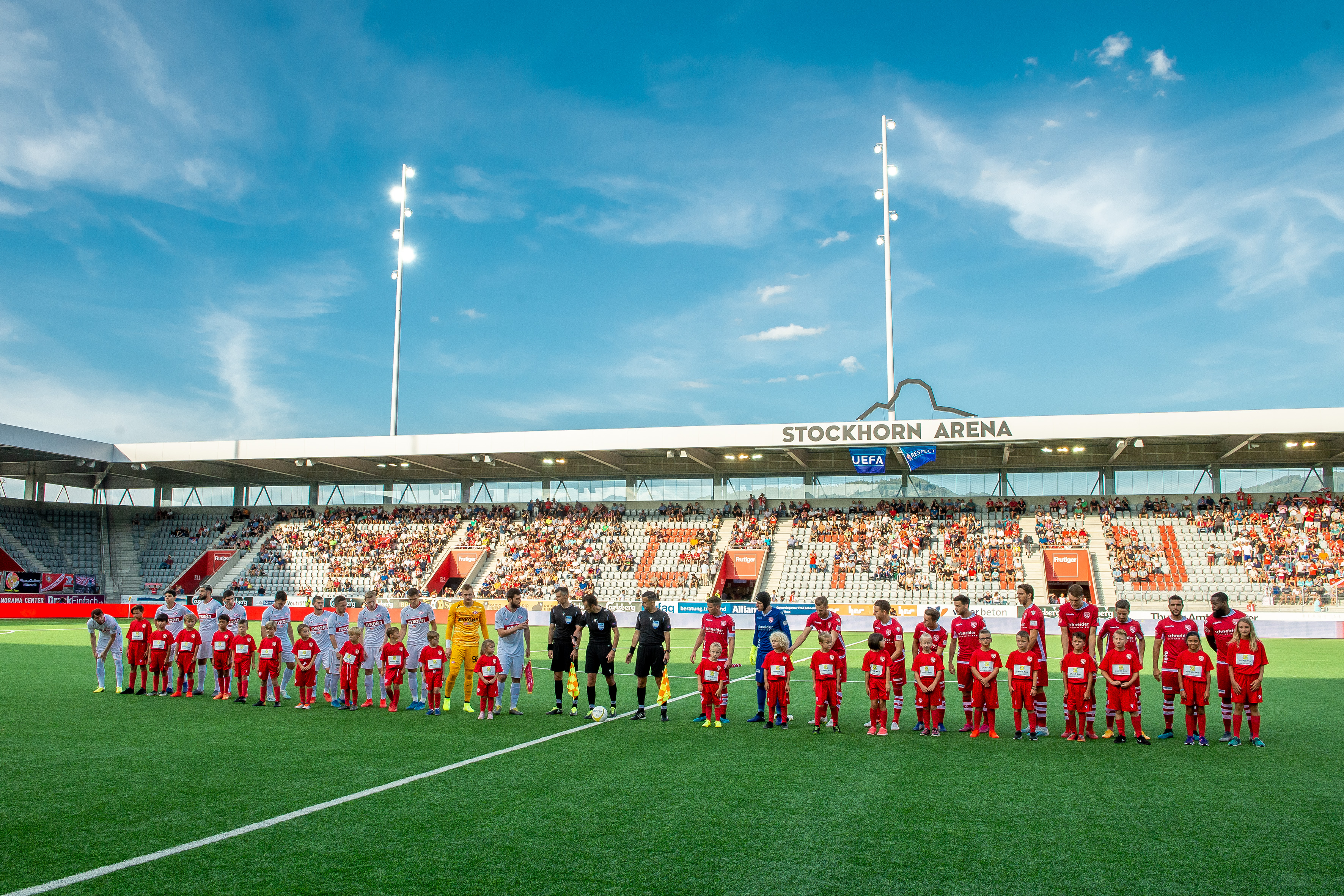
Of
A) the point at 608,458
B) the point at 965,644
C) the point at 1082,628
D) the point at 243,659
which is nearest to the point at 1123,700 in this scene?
the point at 1082,628

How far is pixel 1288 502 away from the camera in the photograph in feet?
126

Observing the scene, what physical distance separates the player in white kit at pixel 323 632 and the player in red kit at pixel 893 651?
827 centimetres

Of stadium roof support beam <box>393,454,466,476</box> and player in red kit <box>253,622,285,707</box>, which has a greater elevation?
stadium roof support beam <box>393,454,466,476</box>

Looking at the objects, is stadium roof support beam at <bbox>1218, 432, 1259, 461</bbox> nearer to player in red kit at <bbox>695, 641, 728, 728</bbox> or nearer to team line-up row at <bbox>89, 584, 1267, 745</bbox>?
team line-up row at <bbox>89, 584, 1267, 745</bbox>

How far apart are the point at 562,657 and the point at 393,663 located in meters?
2.66

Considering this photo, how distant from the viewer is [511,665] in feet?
41.3

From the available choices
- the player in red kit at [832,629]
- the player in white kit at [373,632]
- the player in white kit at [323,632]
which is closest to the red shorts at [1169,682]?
the player in red kit at [832,629]

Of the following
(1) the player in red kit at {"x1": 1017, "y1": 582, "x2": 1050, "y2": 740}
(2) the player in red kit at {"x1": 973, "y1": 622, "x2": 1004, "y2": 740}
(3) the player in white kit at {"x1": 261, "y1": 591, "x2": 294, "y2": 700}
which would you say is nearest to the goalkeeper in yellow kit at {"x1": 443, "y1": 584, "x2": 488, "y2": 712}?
(3) the player in white kit at {"x1": 261, "y1": 591, "x2": 294, "y2": 700}

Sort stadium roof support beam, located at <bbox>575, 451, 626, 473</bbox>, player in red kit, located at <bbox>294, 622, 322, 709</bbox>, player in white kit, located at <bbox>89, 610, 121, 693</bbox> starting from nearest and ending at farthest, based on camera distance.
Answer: player in red kit, located at <bbox>294, 622, 322, 709</bbox> < player in white kit, located at <bbox>89, 610, 121, 693</bbox> < stadium roof support beam, located at <bbox>575, 451, 626, 473</bbox>

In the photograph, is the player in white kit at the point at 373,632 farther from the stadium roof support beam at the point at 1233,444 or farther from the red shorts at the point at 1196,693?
the stadium roof support beam at the point at 1233,444

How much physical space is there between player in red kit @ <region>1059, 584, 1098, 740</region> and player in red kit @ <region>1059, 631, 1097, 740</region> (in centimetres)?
1

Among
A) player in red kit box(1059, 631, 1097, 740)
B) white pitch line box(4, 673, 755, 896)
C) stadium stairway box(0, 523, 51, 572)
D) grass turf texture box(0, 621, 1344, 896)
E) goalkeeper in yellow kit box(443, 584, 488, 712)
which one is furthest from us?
stadium stairway box(0, 523, 51, 572)

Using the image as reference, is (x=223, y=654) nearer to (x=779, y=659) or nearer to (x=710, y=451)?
(x=779, y=659)

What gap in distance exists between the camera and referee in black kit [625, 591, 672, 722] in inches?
458
